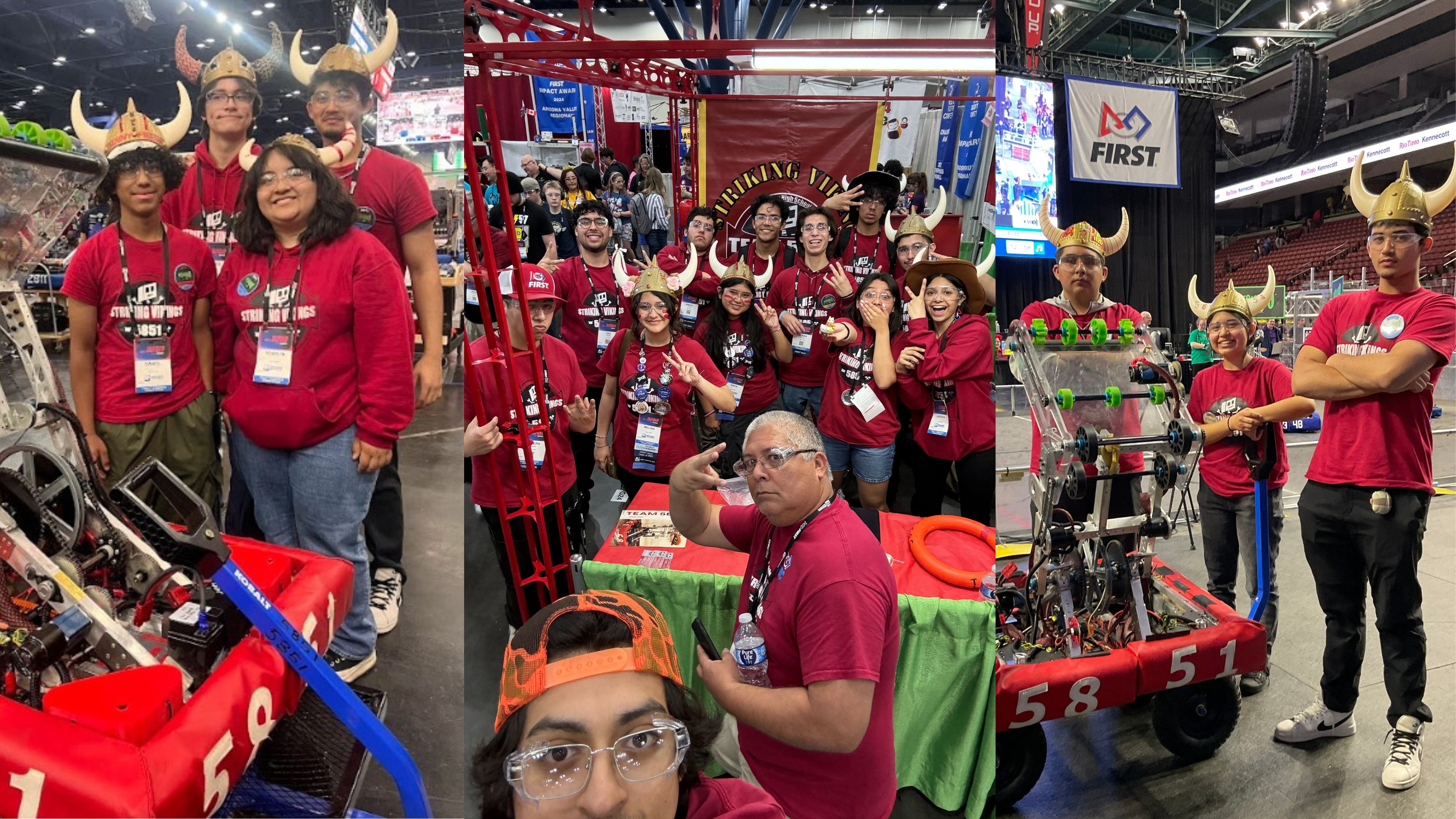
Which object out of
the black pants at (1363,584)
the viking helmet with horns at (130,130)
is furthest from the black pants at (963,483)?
the viking helmet with horns at (130,130)

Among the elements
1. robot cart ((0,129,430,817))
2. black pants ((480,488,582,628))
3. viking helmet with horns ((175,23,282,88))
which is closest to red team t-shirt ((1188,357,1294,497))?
black pants ((480,488,582,628))

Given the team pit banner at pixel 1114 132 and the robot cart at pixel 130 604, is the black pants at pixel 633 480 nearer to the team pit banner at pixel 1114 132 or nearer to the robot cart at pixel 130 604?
the robot cart at pixel 130 604

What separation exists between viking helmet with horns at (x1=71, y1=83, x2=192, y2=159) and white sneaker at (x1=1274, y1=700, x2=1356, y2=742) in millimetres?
2697

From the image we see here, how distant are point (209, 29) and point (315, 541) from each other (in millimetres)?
908

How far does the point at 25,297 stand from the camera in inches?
45.3

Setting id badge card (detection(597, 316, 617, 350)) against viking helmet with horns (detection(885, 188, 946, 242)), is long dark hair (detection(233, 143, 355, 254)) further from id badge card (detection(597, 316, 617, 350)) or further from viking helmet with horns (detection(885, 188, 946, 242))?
viking helmet with horns (detection(885, 188, 946, 242))

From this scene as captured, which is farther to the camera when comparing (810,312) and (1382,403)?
(1382,403)

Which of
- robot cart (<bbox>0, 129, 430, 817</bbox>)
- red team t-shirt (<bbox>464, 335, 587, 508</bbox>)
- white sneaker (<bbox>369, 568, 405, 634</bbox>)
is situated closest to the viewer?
robot cart (<bbox>0, 129, 430, 817</bbox>)

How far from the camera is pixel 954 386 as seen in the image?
1188 millimetres

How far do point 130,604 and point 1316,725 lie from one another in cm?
252

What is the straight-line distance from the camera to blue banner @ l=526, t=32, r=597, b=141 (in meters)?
1.06

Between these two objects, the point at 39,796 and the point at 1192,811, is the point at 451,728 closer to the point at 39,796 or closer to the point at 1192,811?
the point at 39,796

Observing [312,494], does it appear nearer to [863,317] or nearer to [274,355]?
[274,355]

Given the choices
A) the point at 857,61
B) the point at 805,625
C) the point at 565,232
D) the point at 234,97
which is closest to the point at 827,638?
the point at 805,625
